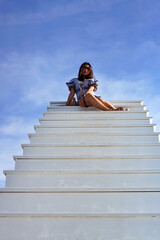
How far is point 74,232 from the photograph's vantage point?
1.38 meters

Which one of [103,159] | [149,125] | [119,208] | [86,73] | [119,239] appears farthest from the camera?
[86,73]

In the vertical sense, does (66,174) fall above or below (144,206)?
above

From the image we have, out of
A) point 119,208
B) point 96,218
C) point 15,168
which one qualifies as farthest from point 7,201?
point 119,208

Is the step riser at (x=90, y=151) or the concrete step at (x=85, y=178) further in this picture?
the step riser at (x=90, y=151)

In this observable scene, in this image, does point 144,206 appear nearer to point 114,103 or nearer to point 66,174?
point 66,174

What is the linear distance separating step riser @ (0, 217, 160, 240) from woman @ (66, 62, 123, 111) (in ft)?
5.90

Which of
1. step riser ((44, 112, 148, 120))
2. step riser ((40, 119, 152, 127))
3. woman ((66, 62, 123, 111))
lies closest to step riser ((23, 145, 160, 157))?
step riser ((40, 119, 152, 127))

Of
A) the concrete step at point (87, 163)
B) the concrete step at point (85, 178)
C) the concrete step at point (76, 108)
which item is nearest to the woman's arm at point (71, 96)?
the concrete step at point (76, 108)

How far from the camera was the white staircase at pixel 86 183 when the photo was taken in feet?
4.57

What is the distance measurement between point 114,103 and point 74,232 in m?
2.19

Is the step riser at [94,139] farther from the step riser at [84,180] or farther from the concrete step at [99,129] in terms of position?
the step riser at [84,180]

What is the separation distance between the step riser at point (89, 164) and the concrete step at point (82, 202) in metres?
0.33

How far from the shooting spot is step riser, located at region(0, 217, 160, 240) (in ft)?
4.44

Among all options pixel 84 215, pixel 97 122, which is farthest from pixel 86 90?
pixel 84 215
